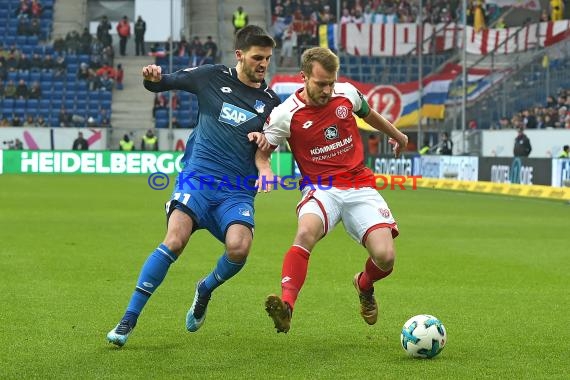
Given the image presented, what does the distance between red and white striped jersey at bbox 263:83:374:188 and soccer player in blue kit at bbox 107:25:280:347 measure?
9.6 inches

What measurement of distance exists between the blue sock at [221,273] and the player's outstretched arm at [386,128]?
1.44 metres

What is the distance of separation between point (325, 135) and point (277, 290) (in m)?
3.14

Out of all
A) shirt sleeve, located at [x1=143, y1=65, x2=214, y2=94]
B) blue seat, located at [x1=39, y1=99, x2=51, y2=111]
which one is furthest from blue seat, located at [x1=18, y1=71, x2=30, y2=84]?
shirt sleeve, located at [x1=143, y1=65, x2=214, y2=94]

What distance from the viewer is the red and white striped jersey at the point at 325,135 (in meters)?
8.12

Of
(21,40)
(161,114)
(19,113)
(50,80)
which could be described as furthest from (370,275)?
(21,40)

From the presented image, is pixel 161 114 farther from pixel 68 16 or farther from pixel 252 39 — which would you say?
pixel 252 39

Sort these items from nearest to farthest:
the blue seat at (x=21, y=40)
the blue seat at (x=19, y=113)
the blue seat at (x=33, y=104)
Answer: the blue seat at (x=19, y=113) → the blue seat at (x=33, y=104) → the blue seat at (x=21, y=40)

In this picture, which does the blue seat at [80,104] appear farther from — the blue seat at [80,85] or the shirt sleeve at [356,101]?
the shirt sleeve at [356,101]

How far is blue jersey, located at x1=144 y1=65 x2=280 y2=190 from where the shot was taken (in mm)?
8227

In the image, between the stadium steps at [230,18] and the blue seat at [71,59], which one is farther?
the stadium steps at [230,18]

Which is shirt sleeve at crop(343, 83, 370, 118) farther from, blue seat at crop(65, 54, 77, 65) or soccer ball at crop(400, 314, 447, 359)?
blue seat at crop(65, 54, 77, 65)

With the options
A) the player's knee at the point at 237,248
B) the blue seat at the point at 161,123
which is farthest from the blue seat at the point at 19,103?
the player's knee at the point at 237,248

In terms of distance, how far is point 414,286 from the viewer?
11422 millimetres

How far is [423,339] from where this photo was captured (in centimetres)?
737
